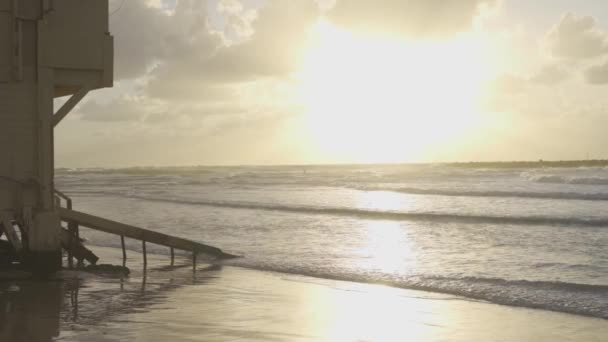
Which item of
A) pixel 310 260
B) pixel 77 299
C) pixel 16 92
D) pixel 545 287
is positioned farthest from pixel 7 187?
pixel 545 287

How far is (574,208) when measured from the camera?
3177 centimetres

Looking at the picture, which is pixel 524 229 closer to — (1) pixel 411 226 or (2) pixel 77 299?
(1) pixel 411 226

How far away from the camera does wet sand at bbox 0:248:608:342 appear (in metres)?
8.55

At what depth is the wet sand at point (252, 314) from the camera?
8555 mm

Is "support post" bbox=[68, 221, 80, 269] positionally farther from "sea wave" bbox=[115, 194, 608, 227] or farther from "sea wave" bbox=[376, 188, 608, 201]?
"sea wave" bbox=[376, 188, 608, 201]

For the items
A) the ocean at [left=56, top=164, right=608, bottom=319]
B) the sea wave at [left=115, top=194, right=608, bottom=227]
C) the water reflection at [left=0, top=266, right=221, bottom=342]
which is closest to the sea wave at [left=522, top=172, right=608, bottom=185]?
the ocean at [left=56, top=164, right=608, bottom=319]

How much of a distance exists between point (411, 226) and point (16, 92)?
17.2m

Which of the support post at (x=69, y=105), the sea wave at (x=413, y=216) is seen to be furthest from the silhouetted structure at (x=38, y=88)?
the sea wave at (x=413, y=216)

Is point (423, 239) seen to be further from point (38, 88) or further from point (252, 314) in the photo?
Answer: point (38, 88)

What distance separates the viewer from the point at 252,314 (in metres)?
9.77

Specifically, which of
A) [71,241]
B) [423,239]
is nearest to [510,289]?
[71,241]

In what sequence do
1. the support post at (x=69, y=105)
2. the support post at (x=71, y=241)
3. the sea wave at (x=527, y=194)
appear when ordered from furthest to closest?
the sea wave at (x=527, y=194) → the support post at (x=71, y=241) → the support post at (x=69, y=105)

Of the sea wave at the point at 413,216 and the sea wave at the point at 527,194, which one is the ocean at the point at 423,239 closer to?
the sea wave at the point at 413,216

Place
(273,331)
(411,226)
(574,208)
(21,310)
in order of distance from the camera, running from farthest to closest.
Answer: (574,208) < (411,226) < (21,310) < (273,331)
